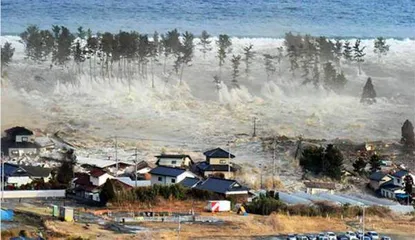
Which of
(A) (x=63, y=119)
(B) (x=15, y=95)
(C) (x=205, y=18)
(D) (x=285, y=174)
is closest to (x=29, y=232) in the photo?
(D) (x=285, y=174)

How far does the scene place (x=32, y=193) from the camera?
7.96m

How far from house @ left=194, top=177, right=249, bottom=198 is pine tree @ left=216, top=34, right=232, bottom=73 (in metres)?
4.37

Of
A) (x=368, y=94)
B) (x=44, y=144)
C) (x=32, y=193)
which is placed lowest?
(x=32, y=193)

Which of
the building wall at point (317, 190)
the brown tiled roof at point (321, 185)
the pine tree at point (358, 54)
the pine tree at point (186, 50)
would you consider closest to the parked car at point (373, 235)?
→ the building wall at point (317, 190)

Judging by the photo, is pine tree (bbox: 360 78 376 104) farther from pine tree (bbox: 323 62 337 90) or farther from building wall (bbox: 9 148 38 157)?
building wall (bbox: 9 148 38 157)

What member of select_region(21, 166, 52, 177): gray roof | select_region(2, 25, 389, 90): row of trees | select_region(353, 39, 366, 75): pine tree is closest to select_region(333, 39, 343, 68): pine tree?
select_region(2, 25, 389, 90): row of trees

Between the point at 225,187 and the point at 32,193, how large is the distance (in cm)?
152

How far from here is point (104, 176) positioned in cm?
827

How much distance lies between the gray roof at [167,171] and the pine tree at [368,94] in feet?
12.6

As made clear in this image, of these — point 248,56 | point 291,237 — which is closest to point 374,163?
point 291,237

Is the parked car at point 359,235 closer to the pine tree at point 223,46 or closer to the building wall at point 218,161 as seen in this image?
the building wall at point 218,161

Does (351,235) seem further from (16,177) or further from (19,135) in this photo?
(19,135)

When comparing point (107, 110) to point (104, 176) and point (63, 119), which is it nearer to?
point (63, 119)

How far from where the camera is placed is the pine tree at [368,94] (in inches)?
464
